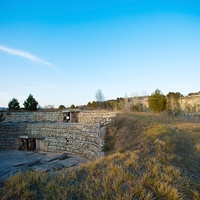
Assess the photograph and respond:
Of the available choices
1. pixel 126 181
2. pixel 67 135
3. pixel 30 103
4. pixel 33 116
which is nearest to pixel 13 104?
pixel 30 103

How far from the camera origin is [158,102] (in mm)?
19812

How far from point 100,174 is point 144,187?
1.14 metres

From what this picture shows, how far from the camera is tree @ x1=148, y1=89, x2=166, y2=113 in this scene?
19.7 m

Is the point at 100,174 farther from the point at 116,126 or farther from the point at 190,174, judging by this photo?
the point at 116,126

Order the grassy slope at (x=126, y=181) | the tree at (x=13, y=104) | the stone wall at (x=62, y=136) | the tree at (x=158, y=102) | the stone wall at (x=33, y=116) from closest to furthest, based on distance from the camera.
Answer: the grassy slope at (x=126, y=181) → the stone wall at (x=62, y=136) → the tree at (x=158, y=102) → the stone wall at (x=33, y=116) → the tree at (x=13, y=104)

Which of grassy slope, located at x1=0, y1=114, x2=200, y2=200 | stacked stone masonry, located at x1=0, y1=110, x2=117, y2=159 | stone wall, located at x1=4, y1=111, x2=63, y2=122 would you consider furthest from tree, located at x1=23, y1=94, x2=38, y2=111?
grassy slope, located at x1=0, y1=114, x2=200, y2=200

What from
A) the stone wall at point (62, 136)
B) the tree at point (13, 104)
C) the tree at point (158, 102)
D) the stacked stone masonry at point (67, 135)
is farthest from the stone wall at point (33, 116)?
the tree at point (158, 102)

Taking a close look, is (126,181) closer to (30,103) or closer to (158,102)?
(158,102)

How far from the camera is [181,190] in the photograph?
306 cm

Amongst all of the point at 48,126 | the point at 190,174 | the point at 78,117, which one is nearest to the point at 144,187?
the point at 190,174

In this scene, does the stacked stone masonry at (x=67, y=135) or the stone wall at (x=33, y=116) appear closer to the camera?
the stacked stone masonry at (x=67, y=135)

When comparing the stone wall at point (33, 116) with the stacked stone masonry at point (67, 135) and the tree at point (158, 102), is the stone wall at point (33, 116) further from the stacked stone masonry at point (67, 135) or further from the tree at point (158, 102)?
the tree at point (158, 102)

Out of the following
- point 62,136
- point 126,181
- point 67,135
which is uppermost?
point 126,181

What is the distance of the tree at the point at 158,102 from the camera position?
64.7 ft
